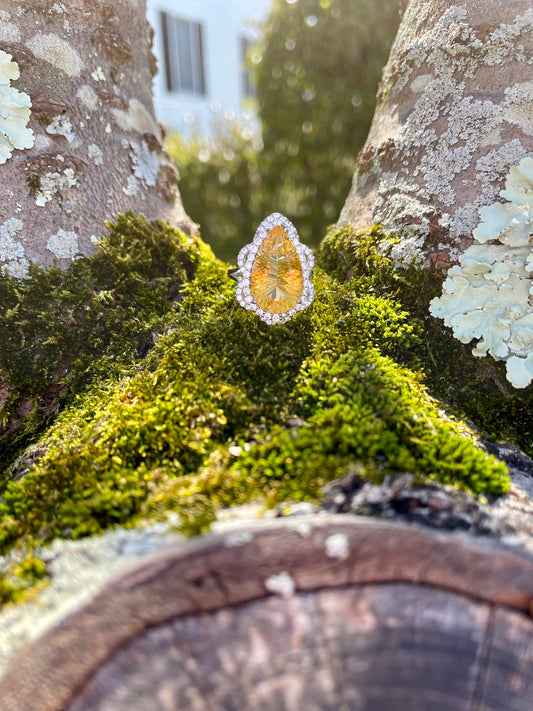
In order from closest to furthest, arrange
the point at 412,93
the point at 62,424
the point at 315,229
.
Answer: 1. the point at 62,424
2. the point at 412,93
3. the point at 315,229

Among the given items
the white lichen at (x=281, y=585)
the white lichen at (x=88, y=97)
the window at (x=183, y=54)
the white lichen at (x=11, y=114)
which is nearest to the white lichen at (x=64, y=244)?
the white lichen at (x=11, y=114)

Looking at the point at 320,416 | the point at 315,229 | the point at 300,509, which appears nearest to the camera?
the point at 300,509

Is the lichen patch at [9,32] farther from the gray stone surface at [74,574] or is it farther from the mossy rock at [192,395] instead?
the gray stone surface at [74,574]

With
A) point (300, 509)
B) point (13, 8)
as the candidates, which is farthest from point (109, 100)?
point (300, 509)

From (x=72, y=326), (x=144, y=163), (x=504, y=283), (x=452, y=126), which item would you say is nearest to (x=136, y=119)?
(x=144, y=163)

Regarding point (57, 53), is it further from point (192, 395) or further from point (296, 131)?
point (296, 131)

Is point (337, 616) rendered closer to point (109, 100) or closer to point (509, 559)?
point (509, 559)

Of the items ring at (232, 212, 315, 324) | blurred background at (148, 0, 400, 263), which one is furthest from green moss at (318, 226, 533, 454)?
blurred background at (148, 0, 400, 263)
